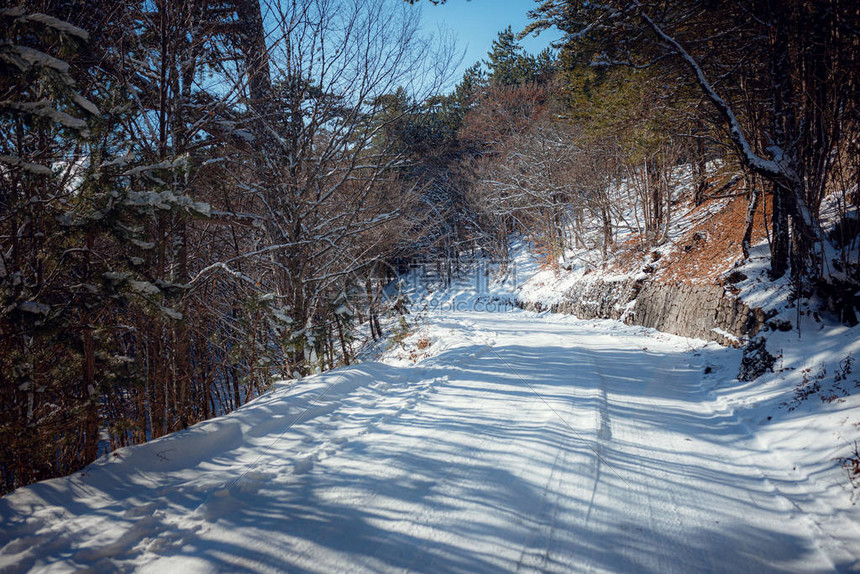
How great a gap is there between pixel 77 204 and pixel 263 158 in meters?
3.87

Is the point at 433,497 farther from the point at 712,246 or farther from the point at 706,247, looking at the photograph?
the point at 706,247

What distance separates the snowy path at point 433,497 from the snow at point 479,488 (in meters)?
0.01

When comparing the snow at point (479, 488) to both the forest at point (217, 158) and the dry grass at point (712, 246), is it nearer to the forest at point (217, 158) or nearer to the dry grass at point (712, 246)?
the forest at point (217, 158)

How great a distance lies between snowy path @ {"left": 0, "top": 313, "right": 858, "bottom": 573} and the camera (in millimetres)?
2336

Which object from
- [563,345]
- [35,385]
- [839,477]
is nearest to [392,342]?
[563,345]

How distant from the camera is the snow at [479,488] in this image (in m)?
2.35

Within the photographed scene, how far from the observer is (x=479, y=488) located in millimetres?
3008

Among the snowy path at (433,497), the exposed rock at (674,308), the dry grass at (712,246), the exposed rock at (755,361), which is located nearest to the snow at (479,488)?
the snowy path at (433,497)

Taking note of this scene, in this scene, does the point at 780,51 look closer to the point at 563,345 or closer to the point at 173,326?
the point at 563,345

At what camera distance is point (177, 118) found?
17.2ft

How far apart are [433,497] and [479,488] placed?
38cm

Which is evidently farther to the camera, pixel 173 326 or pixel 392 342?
pixel 392 342

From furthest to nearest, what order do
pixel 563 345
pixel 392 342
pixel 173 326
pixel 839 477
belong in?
pixel 392 342
pixel 563 345
pixel 173 326
pixel 839 477

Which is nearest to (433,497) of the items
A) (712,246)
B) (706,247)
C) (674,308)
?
(674,308)
